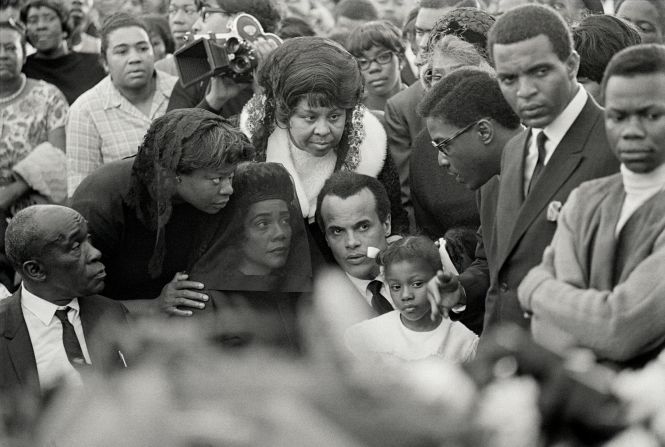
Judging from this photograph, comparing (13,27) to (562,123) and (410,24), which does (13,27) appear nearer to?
(410,24)

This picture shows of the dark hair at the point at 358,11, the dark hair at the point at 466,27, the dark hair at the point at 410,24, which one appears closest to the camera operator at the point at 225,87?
the dark hair at the point at 466,27

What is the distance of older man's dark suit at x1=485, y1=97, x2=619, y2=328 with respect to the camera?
3.25 metres

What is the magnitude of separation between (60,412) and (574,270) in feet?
5.26

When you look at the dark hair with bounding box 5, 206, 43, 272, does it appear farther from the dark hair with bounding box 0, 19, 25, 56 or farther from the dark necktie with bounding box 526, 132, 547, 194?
the dark hair with bounding box 0, 19, 25, 56

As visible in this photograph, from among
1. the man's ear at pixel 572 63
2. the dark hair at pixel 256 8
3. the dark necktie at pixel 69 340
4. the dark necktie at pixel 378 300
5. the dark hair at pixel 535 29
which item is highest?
the dark hair at pixel 535 29

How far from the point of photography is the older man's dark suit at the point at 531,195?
325 cm

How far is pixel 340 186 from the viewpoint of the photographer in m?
4.68

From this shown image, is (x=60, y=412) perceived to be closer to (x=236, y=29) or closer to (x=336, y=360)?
(x=336, y=360)

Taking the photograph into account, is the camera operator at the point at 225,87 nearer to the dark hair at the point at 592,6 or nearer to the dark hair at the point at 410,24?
the dark hair at the point at 410,24

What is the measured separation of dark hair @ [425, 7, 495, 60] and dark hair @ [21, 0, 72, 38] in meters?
2.90

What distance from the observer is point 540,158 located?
11.0 ft

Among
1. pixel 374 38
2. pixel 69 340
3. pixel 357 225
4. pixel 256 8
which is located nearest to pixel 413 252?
pixel 357 225

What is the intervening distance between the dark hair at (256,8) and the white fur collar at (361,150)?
1148 mm

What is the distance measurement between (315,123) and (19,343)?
1450 millimetres
